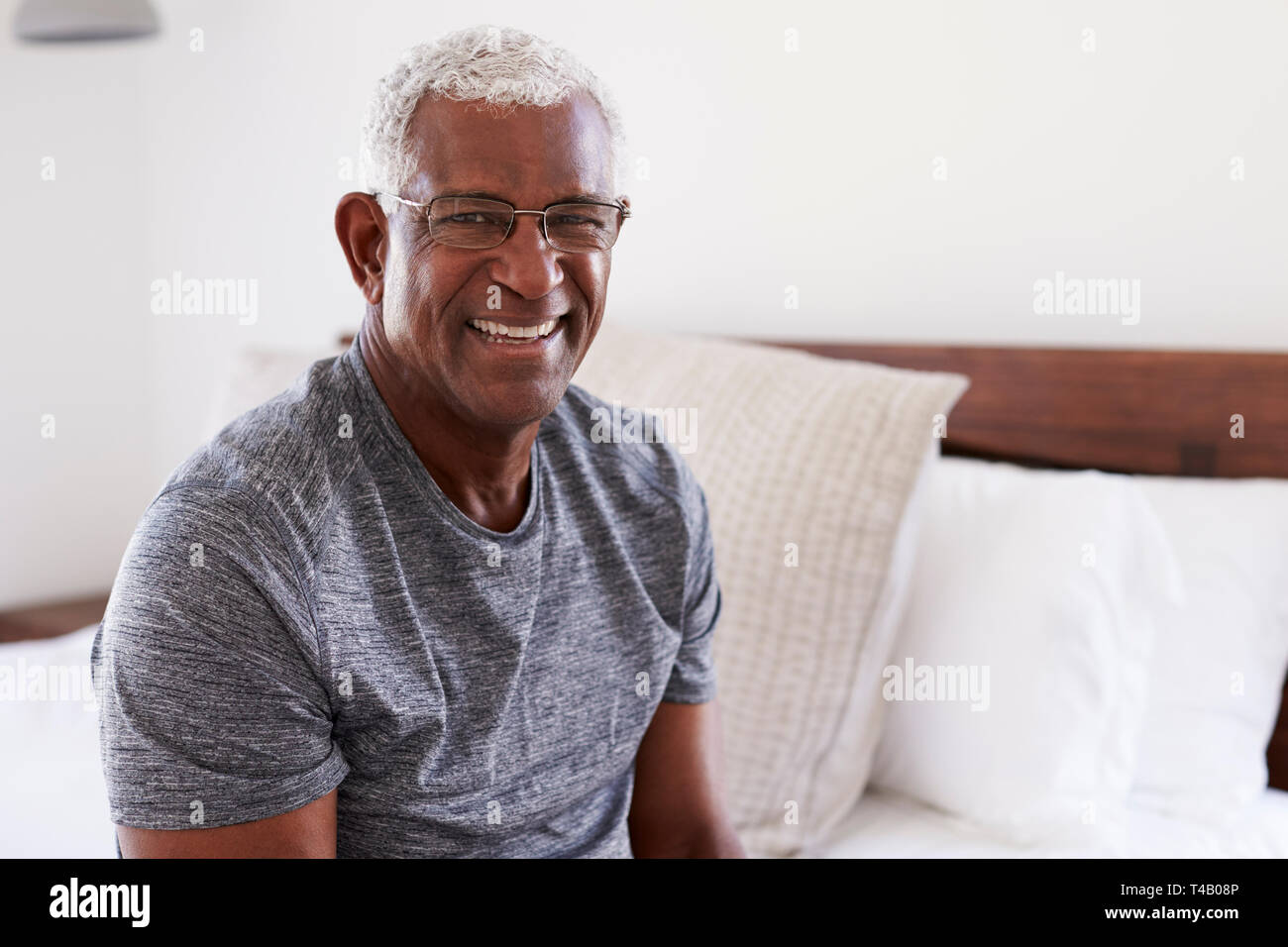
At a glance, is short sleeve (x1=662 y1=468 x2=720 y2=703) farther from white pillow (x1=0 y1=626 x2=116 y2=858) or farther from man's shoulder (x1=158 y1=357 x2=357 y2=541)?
white pillow (x1=0 y1=626 x2=116 y2=858)

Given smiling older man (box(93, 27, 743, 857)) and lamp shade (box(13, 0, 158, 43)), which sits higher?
lamp shade (box(13, 0, 158, 43))

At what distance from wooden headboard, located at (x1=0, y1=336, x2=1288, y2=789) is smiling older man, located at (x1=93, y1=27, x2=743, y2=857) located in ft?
2.53

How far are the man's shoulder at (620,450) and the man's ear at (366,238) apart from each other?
20 centimetres

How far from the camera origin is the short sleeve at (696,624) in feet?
3.46

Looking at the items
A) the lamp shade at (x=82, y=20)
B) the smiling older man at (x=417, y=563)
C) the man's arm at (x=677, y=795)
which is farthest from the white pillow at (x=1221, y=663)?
the lamp shade at (x=82, y=20)

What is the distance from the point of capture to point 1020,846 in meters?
1.24

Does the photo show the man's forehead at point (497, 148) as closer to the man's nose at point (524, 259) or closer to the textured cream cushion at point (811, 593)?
the man's nose at point (524, 259)

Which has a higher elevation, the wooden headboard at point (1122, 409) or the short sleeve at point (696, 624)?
the wooden headboard at point (1122, 409)

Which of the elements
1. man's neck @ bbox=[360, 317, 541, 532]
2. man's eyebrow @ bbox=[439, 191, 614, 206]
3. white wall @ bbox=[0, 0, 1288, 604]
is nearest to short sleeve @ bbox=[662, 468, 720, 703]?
man's neck @ bbox=[360, 317, 541, 532]

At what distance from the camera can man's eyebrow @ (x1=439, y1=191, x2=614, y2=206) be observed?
782mm

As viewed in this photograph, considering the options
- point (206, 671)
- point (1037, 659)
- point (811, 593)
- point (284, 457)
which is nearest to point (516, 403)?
point (284, 457)

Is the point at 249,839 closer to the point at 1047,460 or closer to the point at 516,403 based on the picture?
the point at 516,403
